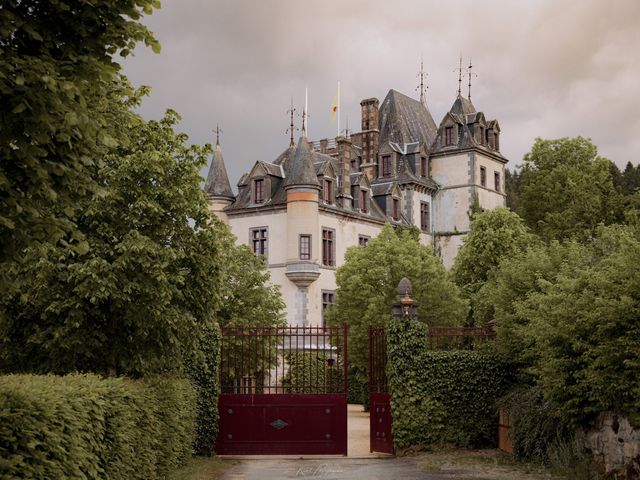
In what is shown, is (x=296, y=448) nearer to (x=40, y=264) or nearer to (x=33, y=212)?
(x=40, y=264)

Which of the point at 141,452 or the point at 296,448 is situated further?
the point at 296,448

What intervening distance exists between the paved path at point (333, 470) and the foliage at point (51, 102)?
10.5 m

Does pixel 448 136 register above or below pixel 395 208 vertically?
above

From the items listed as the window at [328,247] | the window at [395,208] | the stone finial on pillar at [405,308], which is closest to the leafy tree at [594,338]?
the stone finial on pillar at [405,308]

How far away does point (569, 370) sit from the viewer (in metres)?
14.1

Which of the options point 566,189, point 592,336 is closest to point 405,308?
point 592,336

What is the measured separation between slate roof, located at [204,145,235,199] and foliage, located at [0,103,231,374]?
3513cm

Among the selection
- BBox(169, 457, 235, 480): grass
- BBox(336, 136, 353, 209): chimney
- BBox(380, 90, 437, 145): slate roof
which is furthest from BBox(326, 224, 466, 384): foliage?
BBox(169, 457, 235, 480): grass

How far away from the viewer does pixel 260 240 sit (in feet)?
161

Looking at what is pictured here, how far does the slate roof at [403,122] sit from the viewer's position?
5772cm

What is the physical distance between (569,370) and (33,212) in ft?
32.7

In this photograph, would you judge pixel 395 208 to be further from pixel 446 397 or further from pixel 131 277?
pixel 131 277

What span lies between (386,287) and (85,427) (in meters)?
31.3

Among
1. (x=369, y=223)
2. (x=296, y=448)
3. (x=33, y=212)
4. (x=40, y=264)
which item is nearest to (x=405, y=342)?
(x=296, y=448)
